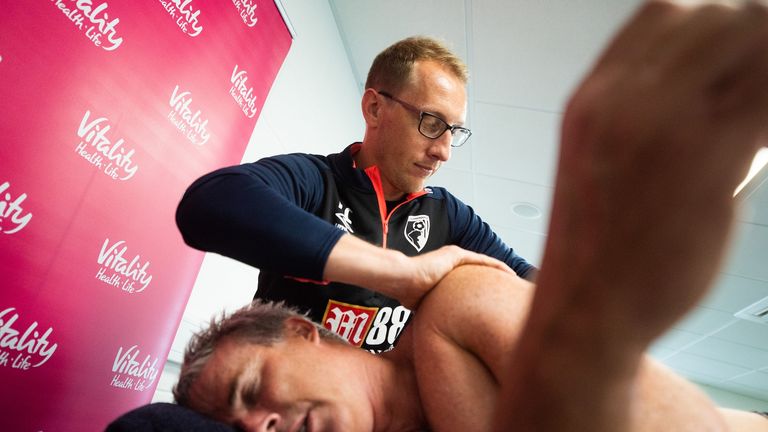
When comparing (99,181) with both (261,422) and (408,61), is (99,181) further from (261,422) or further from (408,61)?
(408,61)

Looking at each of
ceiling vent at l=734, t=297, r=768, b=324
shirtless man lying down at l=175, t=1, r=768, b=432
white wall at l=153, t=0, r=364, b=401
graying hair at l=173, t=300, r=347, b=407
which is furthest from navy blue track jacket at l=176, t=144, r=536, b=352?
ceiling vent at l=734, t=297, r=768, b=324

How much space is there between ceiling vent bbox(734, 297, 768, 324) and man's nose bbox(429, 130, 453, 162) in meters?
4.62

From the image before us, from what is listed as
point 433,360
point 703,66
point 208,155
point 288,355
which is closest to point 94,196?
point 208,155

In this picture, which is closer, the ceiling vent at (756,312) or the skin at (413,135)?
the skin at (413,135)

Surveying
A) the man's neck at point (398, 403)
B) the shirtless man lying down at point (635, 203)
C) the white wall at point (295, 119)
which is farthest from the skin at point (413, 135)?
the shirtless man lying down at point (635, 203)

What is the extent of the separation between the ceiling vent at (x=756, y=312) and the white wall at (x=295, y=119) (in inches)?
178

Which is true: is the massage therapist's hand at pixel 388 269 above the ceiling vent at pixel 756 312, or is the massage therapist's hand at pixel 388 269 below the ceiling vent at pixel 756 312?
below

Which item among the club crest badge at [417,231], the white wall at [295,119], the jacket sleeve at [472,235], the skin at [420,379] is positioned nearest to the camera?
the skin at [420,379]

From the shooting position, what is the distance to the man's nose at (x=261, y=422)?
90 cm

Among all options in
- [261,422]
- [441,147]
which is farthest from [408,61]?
[261,422]

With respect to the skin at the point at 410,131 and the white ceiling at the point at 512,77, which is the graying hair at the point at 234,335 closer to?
the skin at the point at 410,131

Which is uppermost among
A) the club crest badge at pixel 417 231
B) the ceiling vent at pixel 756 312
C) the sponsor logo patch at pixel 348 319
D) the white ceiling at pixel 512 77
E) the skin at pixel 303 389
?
the white ceiling at pixel 512 77

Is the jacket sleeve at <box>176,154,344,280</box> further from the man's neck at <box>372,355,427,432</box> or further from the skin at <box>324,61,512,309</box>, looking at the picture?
the skin at <box>324,61,512,309</box>

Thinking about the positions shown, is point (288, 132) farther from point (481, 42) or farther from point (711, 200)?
point (711, 200)
